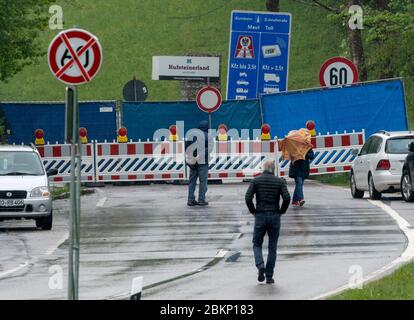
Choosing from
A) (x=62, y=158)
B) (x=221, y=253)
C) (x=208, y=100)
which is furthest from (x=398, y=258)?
(x=62, y=158)

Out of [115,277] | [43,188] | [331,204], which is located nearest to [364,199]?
[331,204]

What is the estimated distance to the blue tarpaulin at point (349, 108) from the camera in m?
39.1

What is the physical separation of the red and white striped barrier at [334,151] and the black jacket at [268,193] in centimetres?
2108

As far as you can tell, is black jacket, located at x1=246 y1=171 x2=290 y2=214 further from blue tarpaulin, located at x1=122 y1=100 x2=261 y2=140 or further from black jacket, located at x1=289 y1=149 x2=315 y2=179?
blue tarpaulin, located at x1=122 y1=100 x2=261 y2=140

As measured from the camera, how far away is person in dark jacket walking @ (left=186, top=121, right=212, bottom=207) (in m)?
30.1

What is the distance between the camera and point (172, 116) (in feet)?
138

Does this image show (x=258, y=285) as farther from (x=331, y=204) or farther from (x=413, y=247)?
(x=331, y=204)

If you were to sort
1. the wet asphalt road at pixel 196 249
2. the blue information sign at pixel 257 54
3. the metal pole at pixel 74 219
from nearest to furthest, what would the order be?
the metal pole at pixel 74 219
the wet asphalt road at pixel 196 249
the blue information sign at pixel 257 54

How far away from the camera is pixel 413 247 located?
2019 centimetres

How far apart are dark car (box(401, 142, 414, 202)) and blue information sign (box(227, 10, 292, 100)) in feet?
49.4

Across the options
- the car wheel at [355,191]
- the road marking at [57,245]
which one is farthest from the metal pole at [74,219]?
the car wheel at [355,191]

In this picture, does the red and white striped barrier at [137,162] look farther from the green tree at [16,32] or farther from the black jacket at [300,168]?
the black jacket at [300,168]

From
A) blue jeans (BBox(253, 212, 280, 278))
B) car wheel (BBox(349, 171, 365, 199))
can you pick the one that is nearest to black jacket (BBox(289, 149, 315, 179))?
car wheel (BBox(349, 171, 365, 199))

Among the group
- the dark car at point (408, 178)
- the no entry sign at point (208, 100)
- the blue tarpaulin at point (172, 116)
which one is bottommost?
the dark car at point (408, 178)
